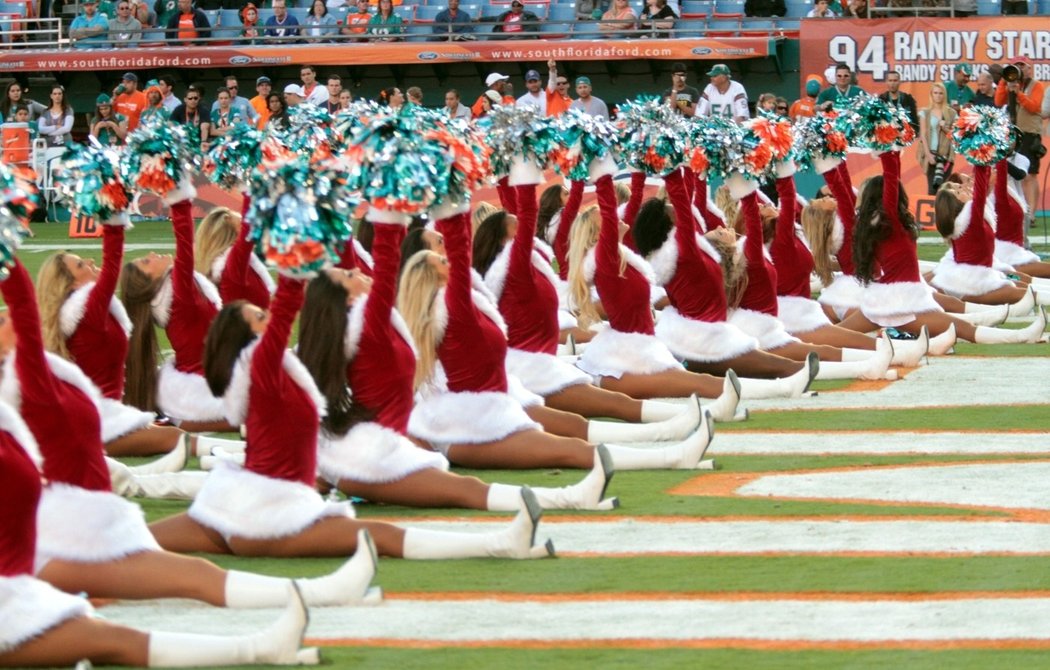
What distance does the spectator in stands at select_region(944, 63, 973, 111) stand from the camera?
57.0 ft

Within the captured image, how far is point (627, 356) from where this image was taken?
8.13 meters

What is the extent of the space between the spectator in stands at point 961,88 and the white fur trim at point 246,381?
13.1 metres

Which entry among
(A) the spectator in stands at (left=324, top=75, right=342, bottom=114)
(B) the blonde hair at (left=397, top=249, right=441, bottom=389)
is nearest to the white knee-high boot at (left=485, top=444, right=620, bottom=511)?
(B) the blonde hair at (left=397, top=249, right=441, bottom=389)

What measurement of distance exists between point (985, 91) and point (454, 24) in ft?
22.7

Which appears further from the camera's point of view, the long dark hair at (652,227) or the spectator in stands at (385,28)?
the spectator in stands at (385,28)

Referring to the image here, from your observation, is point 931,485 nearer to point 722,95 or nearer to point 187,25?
point 722,95

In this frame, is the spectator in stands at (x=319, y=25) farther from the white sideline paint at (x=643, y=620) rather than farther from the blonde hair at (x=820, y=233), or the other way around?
the white sideline paint at (x=643, y=620)

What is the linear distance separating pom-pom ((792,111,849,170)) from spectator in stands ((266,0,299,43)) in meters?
12.2

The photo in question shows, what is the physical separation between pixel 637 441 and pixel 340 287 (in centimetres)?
196

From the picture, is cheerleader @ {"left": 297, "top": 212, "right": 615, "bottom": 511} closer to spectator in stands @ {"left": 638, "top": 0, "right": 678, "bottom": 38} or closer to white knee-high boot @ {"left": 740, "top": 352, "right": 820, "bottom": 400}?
white knee-high boot @ {"left": 740, "top": 352, "right": 820, "bottom": 400}

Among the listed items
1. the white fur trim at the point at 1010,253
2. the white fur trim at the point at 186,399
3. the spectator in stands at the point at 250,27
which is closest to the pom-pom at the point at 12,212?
the white fur trim at the point at 186,399

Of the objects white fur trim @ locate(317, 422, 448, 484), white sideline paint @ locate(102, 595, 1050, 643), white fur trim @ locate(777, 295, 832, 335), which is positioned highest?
white fur trim @ locate(317, 422, 448, 484)

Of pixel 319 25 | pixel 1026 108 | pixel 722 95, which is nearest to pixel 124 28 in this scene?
pixel 319 25

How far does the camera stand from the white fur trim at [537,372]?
7.52 metres
